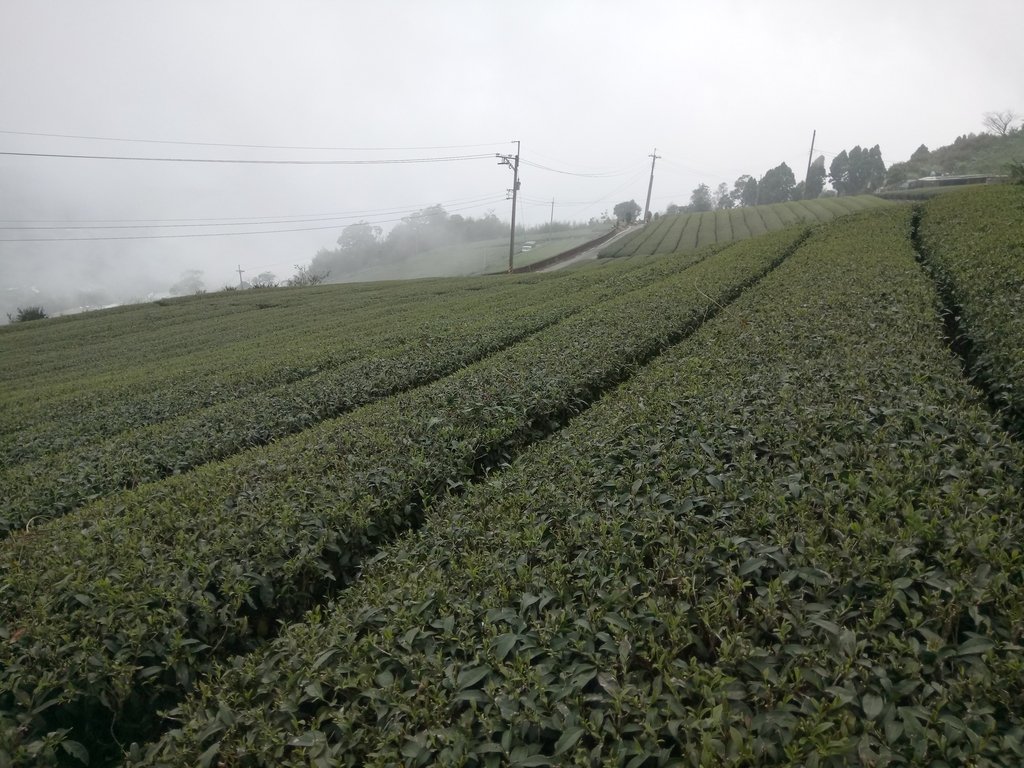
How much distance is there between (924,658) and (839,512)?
2.98 ft

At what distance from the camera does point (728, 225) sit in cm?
4644

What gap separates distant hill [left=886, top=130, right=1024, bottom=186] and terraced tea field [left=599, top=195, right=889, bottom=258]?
74.8ft

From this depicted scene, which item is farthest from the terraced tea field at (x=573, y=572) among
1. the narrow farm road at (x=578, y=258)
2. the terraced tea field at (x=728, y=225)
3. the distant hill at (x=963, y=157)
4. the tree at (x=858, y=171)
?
the tree at (x=858, y=171)

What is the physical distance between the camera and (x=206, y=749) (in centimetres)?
244

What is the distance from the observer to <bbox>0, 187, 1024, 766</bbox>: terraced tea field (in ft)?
6.95

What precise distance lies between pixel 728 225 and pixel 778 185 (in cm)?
3836

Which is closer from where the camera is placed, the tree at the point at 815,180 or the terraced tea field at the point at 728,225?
the terraced tea field at the point at 728,225

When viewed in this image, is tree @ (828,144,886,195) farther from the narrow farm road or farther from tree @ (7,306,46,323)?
tree @ (7,306,46,323)

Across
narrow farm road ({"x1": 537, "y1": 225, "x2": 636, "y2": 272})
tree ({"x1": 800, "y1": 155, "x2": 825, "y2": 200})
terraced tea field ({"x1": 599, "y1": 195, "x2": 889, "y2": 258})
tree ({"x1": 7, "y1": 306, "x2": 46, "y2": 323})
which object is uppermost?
tree ({"x1": 800, "y1": 155, "x2": 825, "y2": 200})

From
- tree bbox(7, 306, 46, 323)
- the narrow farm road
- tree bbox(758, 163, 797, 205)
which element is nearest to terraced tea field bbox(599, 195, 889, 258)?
the narrow farm road

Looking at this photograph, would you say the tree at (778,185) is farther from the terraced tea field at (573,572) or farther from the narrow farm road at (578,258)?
the terraced tea field at (573,572)

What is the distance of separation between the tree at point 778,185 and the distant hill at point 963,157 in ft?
37.0

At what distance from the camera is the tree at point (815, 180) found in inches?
2763

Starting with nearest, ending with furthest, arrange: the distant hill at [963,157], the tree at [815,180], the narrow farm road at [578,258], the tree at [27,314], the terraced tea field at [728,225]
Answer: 1. the tree at [27,314]
2. the terraced tea field at [728,225]
3. the narrow farm road at [578,258]
4. the distant hill at [963,157]
5. the tree at [815,180]
